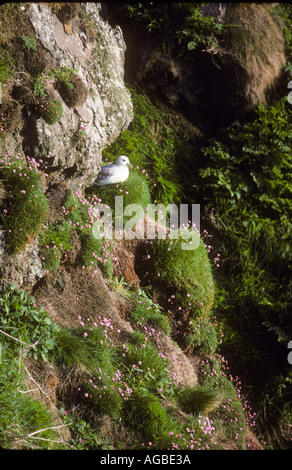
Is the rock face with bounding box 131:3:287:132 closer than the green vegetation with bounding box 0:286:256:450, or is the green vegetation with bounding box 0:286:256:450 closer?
the green vegetation with bounding box 0:286:256:450

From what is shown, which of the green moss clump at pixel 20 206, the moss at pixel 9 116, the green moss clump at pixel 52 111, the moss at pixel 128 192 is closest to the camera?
the green moss clump at pixel 20 206

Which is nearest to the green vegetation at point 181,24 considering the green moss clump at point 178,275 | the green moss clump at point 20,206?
the green moss clump at point 178,275

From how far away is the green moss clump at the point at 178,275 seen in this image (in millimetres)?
5566

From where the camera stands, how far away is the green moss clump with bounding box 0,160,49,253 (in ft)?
13.0

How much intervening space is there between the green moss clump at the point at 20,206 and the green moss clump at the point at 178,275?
6.02ft

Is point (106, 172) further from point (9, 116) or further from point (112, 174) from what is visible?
point (9, 116)

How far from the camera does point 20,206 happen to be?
4.06 metres

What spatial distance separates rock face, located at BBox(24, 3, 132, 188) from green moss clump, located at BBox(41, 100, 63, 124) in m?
0.06

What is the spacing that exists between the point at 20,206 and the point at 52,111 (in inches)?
49.1

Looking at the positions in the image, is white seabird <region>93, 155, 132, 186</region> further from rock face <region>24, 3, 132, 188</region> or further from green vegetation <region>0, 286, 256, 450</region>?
green vegetation <region>0, 286, 256, 450</region>

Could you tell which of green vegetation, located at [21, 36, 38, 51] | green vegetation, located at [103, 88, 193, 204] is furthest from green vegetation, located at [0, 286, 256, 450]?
green vegetation, located at [103, 88, 193, 204]

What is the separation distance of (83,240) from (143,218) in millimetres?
1435

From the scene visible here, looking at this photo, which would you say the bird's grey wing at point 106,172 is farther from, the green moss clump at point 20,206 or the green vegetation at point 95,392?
the green vegetation at point 95,392

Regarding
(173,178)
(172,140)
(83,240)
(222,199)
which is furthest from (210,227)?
(83,240)
